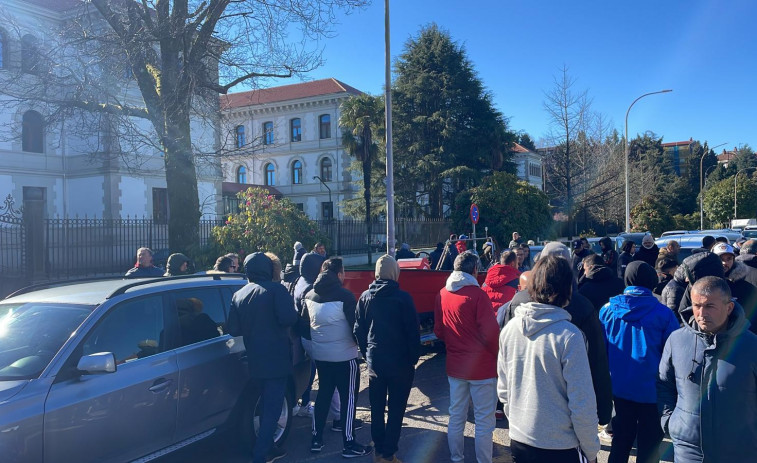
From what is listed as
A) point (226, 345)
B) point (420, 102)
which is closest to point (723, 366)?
point (226, 345)

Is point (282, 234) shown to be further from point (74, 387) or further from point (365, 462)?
point (74, 387)

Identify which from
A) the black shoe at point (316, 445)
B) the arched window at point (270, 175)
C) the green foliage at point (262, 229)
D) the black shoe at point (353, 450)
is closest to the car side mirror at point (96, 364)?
the black shoe at point (316, 445)

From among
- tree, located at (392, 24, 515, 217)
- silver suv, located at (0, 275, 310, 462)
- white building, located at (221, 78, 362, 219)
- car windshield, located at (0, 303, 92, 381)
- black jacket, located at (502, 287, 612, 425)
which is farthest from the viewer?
white building, located at (221, 78, 362, 219)

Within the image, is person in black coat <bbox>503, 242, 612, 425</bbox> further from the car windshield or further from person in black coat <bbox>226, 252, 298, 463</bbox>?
the car windshield

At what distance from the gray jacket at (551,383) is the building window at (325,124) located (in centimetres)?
4529

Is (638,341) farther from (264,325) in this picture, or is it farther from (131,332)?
(131,332)

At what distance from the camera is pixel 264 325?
465 centimetres

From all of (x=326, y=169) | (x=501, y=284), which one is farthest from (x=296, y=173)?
(x=501, y=284)

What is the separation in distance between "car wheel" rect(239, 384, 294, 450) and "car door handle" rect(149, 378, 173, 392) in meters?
0.97

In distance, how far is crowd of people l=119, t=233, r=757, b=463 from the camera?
2.72 meters

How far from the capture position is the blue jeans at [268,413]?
459cm

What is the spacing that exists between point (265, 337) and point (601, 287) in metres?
3.20

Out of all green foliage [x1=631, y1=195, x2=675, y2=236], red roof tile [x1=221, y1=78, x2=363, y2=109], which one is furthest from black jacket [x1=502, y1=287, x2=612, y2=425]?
red roof tile [x1=221, y1=78, x2=363, y2=109]

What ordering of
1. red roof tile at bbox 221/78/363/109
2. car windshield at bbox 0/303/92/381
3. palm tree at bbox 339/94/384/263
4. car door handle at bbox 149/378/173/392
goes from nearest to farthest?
car windshield at bbox 0/303/92/381 → car door handle at bbox 149/378/173/392 → palm tree at bbox 339/94/384/263 → red roof tile at bbox 221/78/363/109
